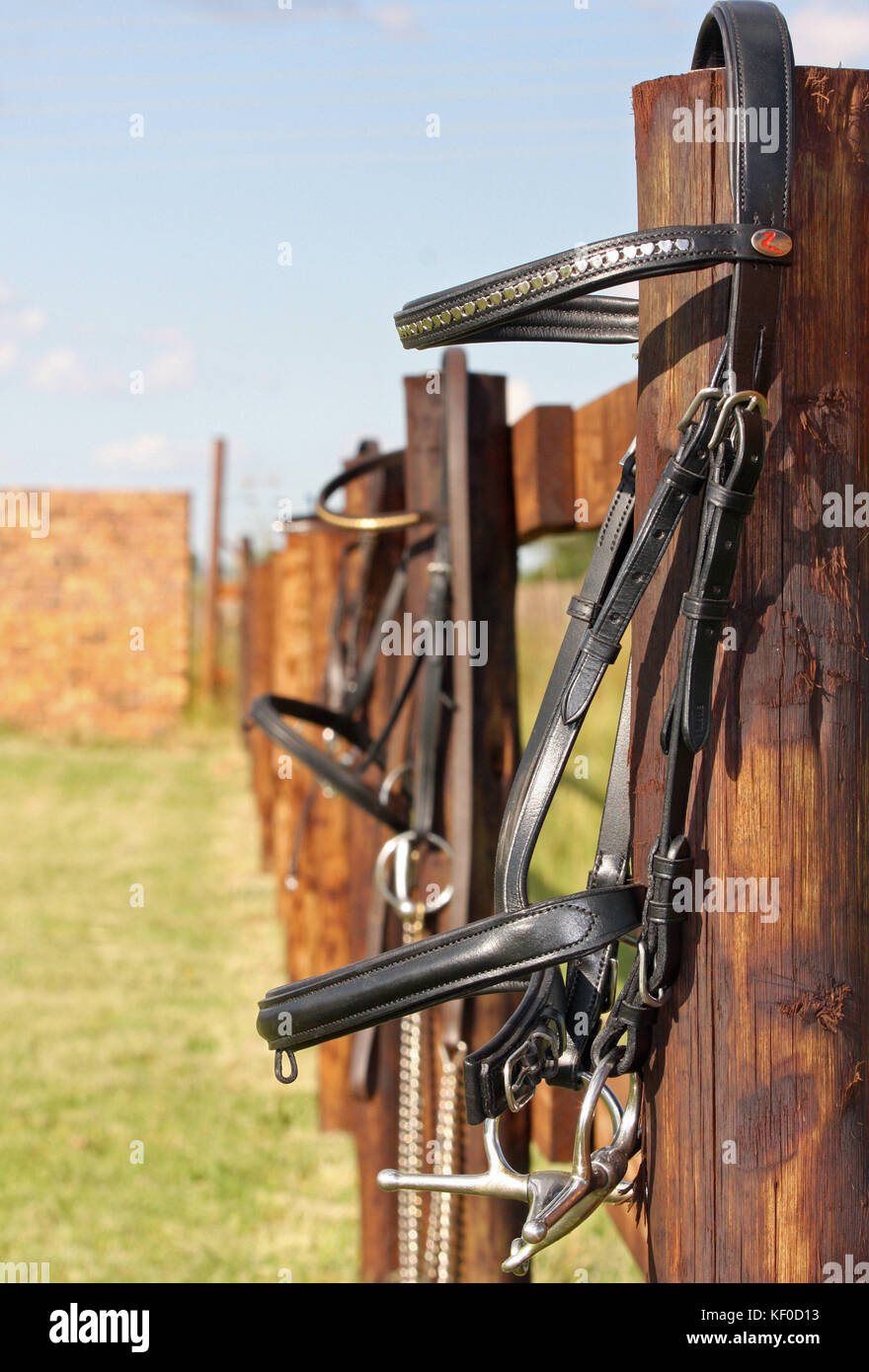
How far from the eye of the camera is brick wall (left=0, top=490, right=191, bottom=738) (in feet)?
64.2

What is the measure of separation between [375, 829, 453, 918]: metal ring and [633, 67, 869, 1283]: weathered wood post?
3.84 ft

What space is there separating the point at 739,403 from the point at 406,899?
4.66ft

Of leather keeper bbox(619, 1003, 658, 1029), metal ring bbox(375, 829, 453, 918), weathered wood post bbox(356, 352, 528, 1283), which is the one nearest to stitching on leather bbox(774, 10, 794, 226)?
leather keeper bbox(619, 1003, 658, 1029)

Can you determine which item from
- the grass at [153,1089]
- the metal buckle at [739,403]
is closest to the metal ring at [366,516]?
the metal buckle at [739,403]

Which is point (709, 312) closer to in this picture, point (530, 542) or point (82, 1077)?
point (530, 542)

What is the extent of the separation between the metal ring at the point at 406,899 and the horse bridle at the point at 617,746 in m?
1.02

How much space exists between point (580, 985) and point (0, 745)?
18376 millimetres

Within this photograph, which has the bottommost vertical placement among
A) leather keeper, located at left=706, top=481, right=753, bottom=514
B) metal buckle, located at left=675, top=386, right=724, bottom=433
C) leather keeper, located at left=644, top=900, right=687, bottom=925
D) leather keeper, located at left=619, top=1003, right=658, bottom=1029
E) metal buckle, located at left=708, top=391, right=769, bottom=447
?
leather keeper, located at left=619, top=1003, right=658, bottom=1029

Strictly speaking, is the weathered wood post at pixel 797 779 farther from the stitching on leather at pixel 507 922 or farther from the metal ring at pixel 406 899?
the metal ring at pixel 406 899

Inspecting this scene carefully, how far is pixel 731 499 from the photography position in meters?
1.02

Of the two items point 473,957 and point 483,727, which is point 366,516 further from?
point 473,957

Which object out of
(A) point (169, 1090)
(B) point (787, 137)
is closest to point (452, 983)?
(B) point (787, 137)

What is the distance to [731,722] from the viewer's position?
107cm

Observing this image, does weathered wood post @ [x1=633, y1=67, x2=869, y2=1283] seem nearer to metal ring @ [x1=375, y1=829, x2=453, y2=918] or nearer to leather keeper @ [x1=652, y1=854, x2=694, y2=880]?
leather keeper @ [x1=652, y1=854, x2=694, y2=880]
